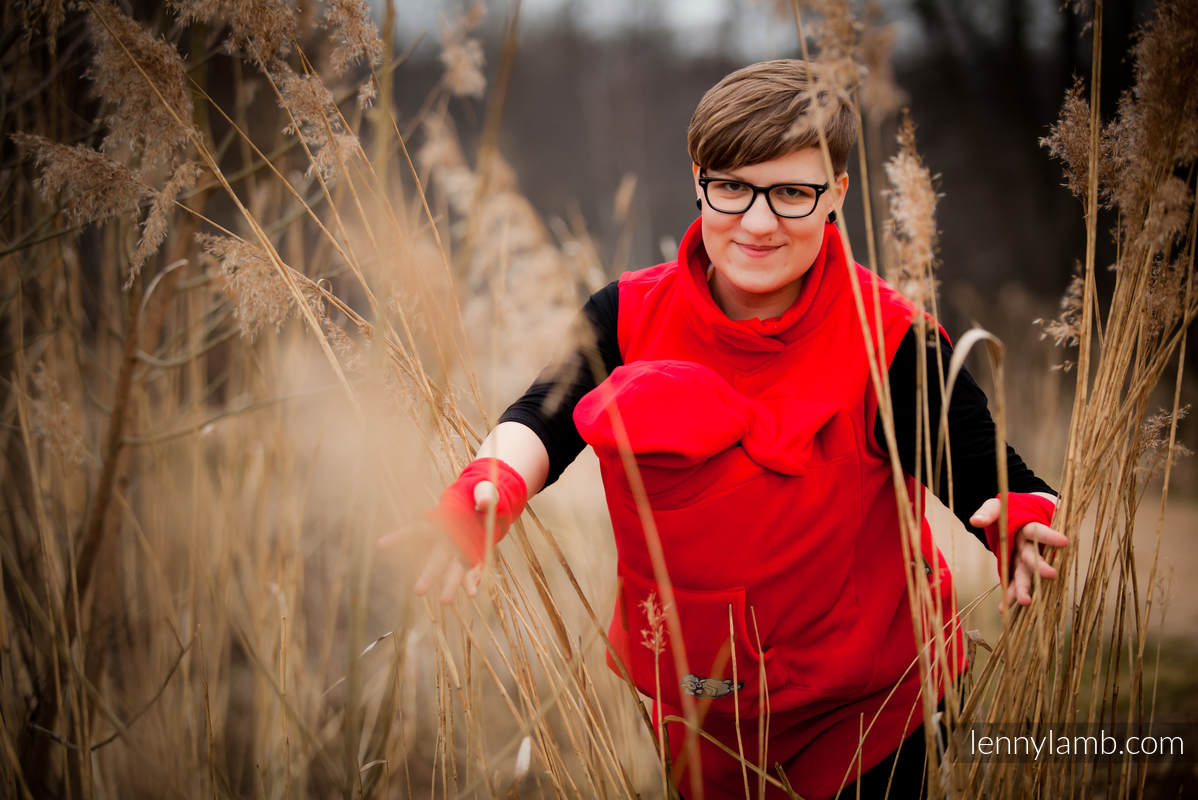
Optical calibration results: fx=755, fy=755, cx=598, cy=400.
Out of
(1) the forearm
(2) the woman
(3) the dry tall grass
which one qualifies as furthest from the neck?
(1) the forearm

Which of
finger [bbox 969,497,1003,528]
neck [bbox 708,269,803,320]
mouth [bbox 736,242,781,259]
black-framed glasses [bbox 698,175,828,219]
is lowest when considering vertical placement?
finger [bbox 969,497,1003,528]

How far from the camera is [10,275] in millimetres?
1245

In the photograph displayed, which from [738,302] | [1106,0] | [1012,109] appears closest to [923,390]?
[738,302]

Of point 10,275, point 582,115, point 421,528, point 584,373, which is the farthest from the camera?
point 582,115

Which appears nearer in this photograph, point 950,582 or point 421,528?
A: point 421,528

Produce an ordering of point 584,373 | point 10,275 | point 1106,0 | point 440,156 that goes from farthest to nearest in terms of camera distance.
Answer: point 1106,0, point 440,156, point 10,275, point 584,373

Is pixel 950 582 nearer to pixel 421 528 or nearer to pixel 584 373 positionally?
pixel 584 373

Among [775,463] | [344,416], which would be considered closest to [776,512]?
[775,463]

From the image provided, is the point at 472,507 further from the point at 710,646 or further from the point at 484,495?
the point at 710,646

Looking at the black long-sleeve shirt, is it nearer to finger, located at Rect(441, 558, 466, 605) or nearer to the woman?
the woman

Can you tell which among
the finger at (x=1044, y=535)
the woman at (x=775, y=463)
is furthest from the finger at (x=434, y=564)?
the finger at (x=1044, y=535)

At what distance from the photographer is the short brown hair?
2.88 ft

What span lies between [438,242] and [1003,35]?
21.4 feet

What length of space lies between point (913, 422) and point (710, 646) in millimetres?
Answer: 382
